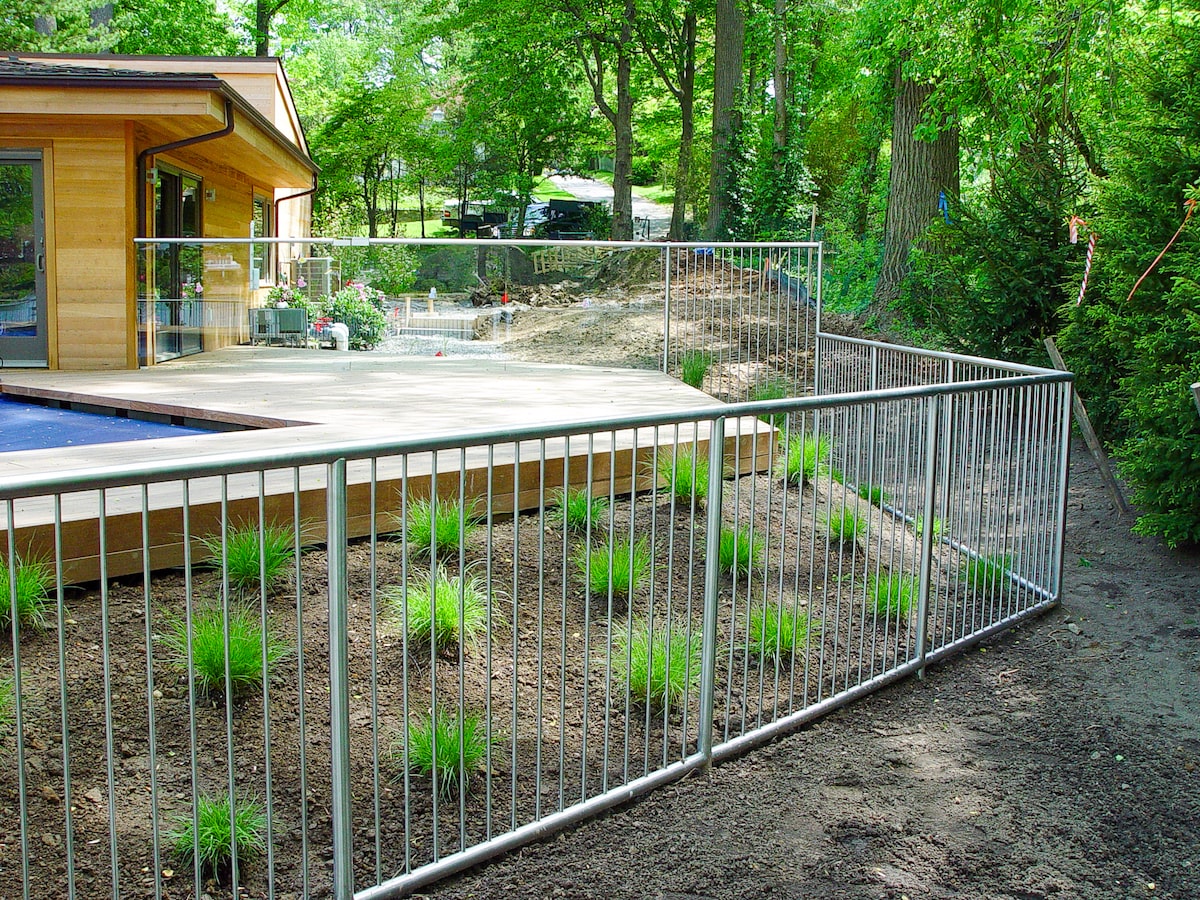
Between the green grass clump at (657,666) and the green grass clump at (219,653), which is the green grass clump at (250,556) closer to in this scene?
the green grass clump at (219,653)

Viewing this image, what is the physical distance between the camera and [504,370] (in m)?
11.4

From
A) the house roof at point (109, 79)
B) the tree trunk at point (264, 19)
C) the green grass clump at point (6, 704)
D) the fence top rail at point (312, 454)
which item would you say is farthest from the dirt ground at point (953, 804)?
the tree trunk at point (264, 19)

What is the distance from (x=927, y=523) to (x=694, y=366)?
19.0 ft

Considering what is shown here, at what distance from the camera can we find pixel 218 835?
124 inches

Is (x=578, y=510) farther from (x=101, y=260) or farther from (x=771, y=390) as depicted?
(x=101, y=260)

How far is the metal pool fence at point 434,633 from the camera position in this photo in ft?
10.1

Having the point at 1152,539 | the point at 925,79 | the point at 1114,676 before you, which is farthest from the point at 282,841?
the point at 925,79

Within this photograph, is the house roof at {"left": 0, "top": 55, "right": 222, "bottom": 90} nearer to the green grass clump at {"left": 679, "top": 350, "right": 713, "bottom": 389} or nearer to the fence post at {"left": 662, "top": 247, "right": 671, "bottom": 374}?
the fence post at {"left": 662, "top": 247, "right": 671, "bottom": 374}

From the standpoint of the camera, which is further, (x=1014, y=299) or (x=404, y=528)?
(x=1014, y=299)

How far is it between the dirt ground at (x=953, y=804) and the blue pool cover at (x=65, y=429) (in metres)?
5.22

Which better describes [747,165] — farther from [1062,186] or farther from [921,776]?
[921,776]

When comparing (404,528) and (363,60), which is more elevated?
(363,60)

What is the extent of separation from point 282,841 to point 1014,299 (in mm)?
8889

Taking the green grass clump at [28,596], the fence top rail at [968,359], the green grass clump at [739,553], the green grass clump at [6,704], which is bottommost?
the green grass clump at [6,704]
